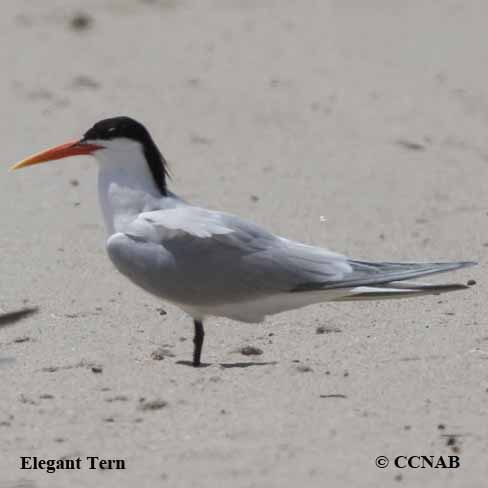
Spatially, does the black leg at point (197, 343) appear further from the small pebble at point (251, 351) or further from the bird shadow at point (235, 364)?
the small pebble at point (251, 351)

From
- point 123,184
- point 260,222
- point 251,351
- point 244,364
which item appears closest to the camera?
point 244,364

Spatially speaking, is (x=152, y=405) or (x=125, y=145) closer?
(x=152, y=405)

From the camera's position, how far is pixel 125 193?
6418 millimetres

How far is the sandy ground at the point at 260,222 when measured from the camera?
16.6 ft

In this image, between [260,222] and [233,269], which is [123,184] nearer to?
[233,269]

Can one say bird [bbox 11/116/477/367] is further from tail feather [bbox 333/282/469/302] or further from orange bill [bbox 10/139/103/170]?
orange bill [bbox 10/139/103/170]

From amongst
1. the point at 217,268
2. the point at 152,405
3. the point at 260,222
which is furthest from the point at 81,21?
the point at 152,405

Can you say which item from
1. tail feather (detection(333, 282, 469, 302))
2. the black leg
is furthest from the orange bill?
tail feather (detection(333, 282, 469, 302))

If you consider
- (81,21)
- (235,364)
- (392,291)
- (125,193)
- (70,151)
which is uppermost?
(81,21)

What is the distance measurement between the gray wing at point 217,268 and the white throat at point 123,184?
0.16m

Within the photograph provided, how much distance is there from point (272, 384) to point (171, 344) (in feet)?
3.16

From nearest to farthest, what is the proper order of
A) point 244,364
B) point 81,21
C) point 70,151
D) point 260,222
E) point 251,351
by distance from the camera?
1. point 244,364
2. point 251,351
3. point 70,151
4. point 260,222
5. point 81,21

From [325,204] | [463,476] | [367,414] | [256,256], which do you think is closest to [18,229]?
[325,204]

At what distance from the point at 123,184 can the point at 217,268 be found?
0.57 m
